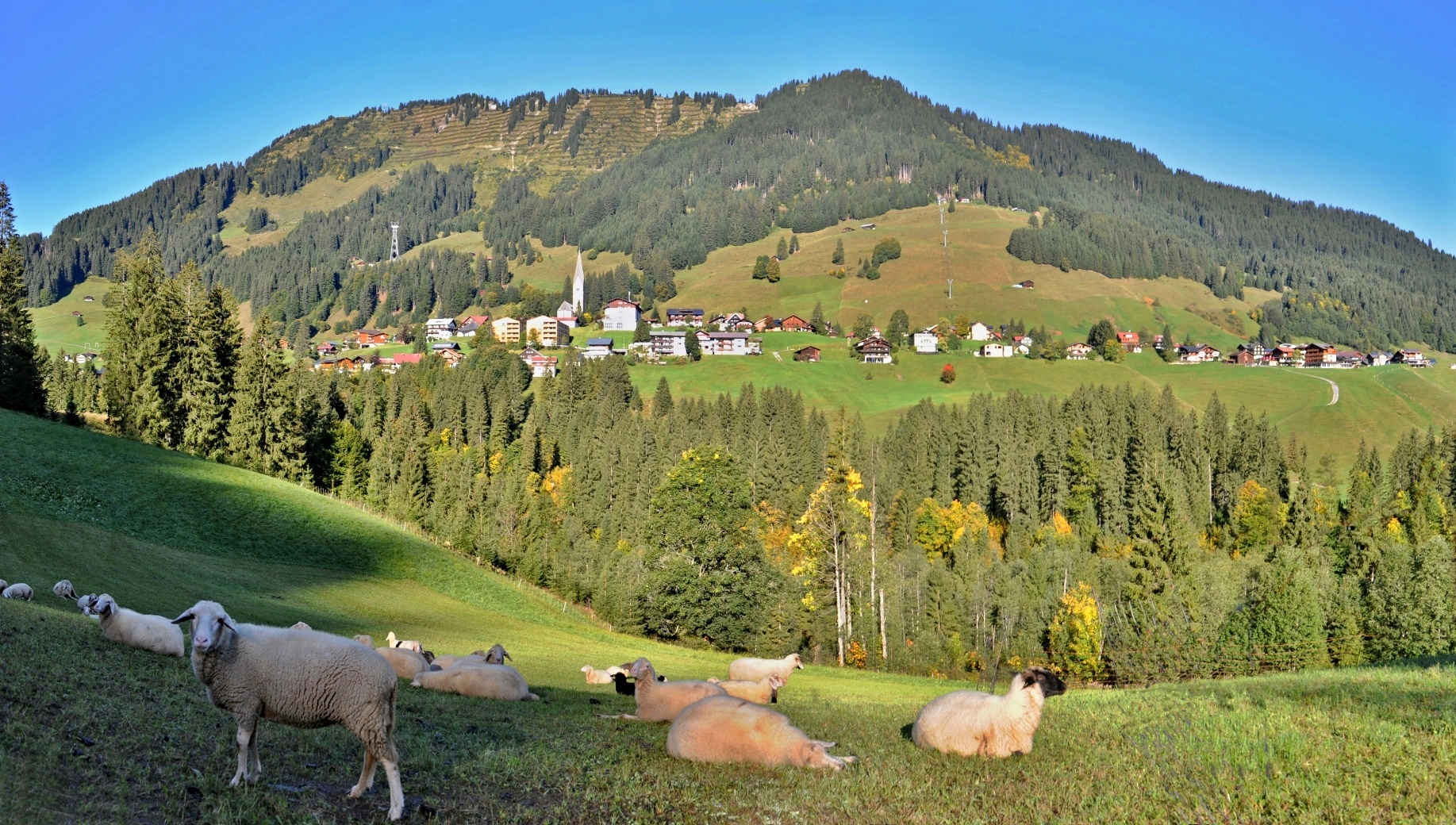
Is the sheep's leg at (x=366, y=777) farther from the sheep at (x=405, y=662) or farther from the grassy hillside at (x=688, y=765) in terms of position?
the sheep at (x=405, y=662)

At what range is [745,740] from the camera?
488 inches

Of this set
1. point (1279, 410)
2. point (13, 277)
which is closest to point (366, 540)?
point (13, 277)

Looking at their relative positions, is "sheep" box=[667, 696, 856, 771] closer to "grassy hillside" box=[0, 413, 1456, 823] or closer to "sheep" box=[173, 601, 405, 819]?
"grassy hillside" box=[0, 413, 1456, 823]

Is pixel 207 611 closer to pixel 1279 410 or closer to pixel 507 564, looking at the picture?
pixel 507 564

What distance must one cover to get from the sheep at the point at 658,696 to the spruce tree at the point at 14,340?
70.8 m

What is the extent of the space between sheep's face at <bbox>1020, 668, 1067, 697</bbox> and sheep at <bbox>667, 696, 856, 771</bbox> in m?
2.81

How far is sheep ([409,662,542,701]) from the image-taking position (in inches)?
754

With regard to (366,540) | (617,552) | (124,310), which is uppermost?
(124,310)

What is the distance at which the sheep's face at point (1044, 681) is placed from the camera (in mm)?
12610

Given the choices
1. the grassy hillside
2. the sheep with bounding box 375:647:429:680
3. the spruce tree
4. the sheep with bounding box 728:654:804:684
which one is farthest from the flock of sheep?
the spruce tree

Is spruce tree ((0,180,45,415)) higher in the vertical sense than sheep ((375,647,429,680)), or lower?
higher

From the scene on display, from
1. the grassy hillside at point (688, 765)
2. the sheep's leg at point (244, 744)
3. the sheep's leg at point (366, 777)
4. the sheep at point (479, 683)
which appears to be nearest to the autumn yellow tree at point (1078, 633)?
the grassy hillside at point (688, 765)

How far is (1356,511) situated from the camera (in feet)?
347

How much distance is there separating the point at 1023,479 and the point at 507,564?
72.5m
